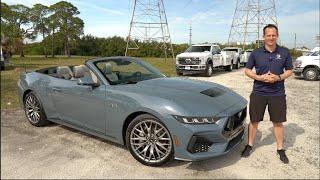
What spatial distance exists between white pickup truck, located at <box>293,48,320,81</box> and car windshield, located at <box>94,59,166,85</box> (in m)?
12.7

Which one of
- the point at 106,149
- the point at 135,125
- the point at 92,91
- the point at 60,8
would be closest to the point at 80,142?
the point at 106,149

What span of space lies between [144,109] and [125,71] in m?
1.28

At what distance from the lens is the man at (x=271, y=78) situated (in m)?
4.92

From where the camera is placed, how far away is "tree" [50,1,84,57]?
165 feet

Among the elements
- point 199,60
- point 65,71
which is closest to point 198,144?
point 65,71

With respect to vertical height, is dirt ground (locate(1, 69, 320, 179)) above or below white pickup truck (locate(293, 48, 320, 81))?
below

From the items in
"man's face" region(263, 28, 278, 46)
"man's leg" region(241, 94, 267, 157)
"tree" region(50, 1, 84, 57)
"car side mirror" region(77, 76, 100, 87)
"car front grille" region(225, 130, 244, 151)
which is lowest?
"car front grille" region(225, 130, 244, 151)

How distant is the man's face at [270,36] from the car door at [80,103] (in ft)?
7.83

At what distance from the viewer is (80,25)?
54000mm

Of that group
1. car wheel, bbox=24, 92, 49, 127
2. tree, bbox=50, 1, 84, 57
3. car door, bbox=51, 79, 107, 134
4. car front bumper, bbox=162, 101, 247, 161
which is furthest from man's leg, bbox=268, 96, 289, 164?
tree, bbox=50, 1, 84, 57

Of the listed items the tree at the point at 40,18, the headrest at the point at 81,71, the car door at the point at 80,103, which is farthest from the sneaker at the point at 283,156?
the tree at the point at 40,18

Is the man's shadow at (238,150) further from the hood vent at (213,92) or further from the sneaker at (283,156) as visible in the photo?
the hood vent at (213,92)

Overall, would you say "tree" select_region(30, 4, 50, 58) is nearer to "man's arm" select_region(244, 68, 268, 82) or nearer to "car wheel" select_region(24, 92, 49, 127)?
"car wheel" select_region(24, 92, 49, 127)

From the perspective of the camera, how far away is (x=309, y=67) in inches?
669
